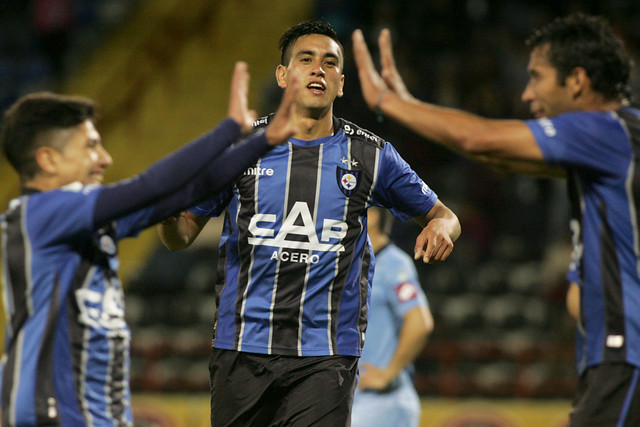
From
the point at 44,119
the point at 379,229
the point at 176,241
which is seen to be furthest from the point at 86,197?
the point at 379,229

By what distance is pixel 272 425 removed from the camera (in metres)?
3.83

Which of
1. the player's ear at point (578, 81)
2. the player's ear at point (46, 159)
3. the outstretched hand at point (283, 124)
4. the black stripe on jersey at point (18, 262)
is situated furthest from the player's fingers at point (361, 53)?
the black stripe on jersey at point (18, 262)

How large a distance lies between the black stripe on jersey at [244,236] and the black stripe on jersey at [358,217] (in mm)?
401

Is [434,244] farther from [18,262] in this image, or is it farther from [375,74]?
[18,262]

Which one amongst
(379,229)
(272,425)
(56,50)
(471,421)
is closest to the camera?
(272,425)

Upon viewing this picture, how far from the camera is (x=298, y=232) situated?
3889mm

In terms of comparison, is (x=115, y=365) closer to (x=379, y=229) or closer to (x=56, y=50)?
(x=379, y=229)

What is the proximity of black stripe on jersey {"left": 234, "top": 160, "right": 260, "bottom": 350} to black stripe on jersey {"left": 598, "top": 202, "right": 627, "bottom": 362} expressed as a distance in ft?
5.12

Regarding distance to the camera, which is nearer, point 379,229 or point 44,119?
point 44,119

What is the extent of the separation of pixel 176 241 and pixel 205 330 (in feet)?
18.2

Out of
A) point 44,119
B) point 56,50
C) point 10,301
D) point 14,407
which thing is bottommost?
point 14,407

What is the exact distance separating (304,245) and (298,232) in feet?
0.21

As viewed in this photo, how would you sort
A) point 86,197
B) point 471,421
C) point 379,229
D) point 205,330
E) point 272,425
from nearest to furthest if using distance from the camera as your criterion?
point 86,197 < point 272,425 < point 379,229 < point 471,421 < point 205,330

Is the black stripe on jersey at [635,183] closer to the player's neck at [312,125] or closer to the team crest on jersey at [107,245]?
the player's neck at [312,125]
